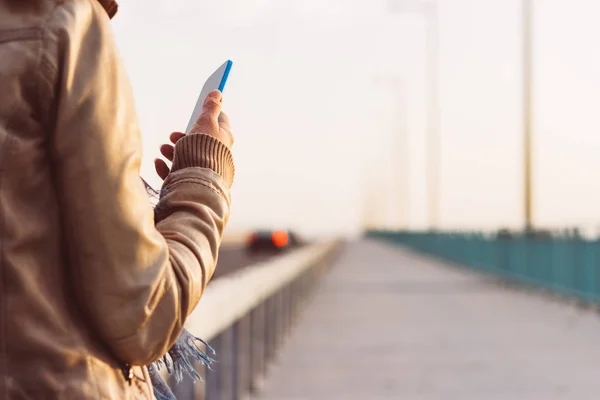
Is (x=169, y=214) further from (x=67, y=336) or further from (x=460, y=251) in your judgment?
(x=460, y=251)

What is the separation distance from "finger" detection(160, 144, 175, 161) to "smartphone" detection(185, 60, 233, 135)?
0.07 meters

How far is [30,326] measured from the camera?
1.79 m

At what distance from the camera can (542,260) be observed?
22141 mm

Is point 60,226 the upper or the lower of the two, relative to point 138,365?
upper

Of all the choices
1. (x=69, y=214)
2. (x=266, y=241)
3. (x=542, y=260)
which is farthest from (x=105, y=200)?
(x=266, y=241)

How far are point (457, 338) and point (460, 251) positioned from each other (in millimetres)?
24297

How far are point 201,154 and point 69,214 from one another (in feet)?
1.39

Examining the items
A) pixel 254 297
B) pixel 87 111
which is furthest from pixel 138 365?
pixel 254 297

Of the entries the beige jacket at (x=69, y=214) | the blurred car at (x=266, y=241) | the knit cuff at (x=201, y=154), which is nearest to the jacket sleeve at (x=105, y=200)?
the beige jacket at (x=69, y=214)

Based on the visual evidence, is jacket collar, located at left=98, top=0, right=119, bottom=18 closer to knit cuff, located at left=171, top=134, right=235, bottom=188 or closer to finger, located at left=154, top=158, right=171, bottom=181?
knit cuff, located at left=171, top=134, right=235, bottom=188

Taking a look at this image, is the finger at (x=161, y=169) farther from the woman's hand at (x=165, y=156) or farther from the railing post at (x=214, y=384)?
the railing post at (x=214, y=384)

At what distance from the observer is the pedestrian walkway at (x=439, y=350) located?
9430 millimetres

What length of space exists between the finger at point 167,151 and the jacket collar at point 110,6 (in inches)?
18.9

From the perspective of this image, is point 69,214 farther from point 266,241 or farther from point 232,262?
point 266,241
